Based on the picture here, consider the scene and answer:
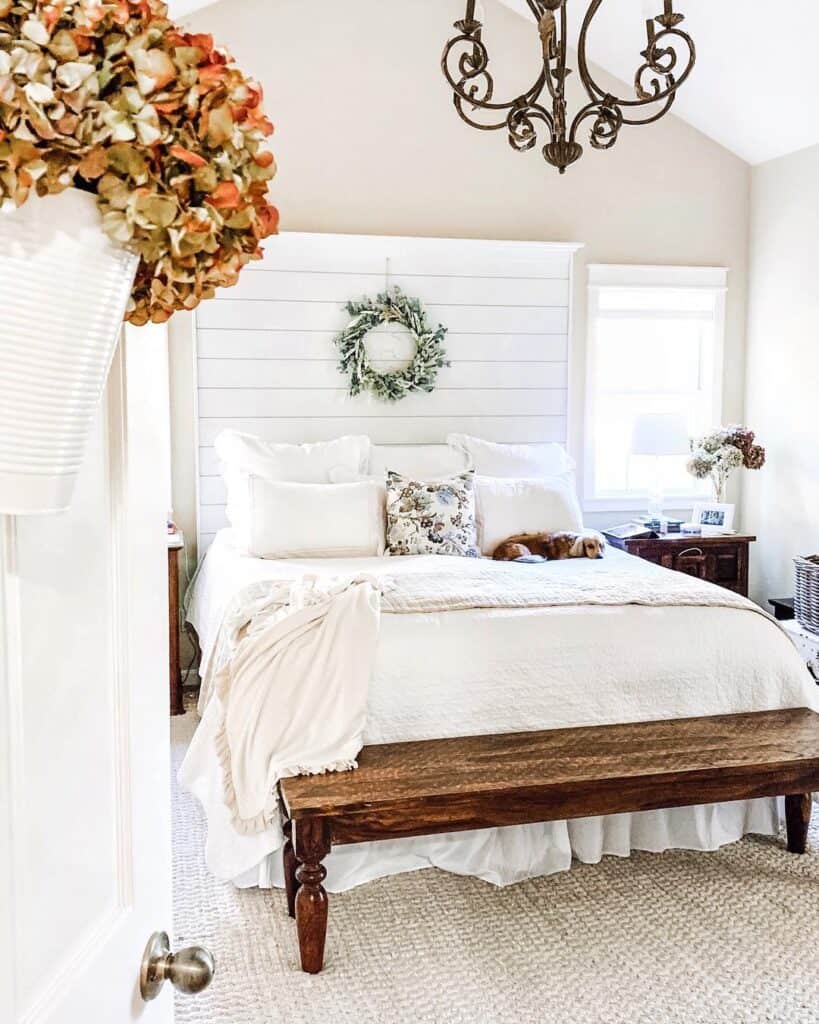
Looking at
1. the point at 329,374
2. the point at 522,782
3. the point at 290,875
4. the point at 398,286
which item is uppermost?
the point at 398,286

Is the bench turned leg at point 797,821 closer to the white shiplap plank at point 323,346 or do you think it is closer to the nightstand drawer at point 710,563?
the nightstand drawer at point 710,563

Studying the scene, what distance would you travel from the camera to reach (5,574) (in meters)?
0.67

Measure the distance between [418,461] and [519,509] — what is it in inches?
23.3

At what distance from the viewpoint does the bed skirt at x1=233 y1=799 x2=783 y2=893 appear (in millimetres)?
2957

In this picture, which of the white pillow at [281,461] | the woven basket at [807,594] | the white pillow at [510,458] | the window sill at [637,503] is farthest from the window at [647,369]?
the white pillow at [281,461]

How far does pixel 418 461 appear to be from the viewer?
488 cm

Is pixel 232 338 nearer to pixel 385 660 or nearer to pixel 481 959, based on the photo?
pixel 385 660

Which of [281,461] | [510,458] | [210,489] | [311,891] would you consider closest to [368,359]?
[281,461]

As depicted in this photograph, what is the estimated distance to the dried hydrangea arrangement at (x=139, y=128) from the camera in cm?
57

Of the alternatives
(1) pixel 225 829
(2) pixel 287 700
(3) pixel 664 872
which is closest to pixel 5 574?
(2) pixel 287 700

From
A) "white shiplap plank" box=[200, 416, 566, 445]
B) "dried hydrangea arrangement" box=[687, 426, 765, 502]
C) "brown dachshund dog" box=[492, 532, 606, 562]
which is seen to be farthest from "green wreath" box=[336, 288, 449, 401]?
"dried hydrangea arrangement" box=[687, 426, 765, 502]

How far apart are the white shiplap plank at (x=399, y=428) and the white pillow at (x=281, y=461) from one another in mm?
105

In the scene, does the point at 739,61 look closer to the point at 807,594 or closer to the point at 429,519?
the point at 807,594

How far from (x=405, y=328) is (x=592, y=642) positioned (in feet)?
8.15
